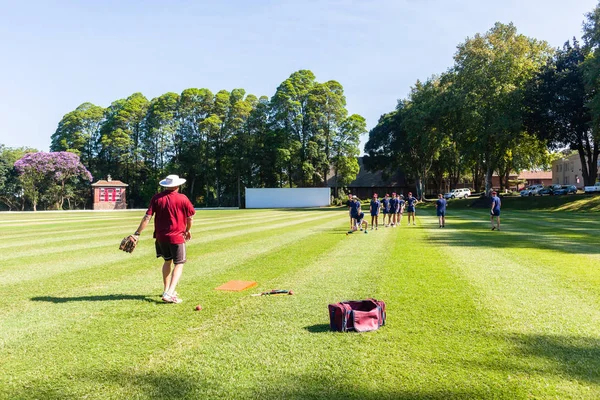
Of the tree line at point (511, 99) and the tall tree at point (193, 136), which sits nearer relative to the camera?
the tree line at point (511, 99)

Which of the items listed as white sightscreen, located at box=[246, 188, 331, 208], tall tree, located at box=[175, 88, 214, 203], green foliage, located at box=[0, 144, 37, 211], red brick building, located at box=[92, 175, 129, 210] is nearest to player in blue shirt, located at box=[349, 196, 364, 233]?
white sightscreen, located at box=[246, 188, 331, 208]

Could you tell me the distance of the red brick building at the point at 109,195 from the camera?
6431 centimetres

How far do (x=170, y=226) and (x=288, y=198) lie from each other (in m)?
53.8

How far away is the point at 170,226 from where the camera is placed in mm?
6852

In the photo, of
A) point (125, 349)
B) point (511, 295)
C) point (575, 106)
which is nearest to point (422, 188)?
point (575, 106)

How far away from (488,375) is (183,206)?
514 cm

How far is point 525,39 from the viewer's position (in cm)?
4591

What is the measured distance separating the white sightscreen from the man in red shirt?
5340cm

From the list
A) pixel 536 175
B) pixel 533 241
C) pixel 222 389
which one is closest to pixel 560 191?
pixel 533 241

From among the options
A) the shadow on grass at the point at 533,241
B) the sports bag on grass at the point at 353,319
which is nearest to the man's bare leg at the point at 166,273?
the sports bag on grass at the point at 353,319

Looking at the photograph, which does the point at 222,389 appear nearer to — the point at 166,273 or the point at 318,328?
the point at 318,328

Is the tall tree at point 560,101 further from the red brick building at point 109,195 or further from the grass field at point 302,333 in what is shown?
the red brick building at point 109,195

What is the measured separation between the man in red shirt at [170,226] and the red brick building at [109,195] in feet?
210

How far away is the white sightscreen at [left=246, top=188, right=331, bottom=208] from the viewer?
60625mm
